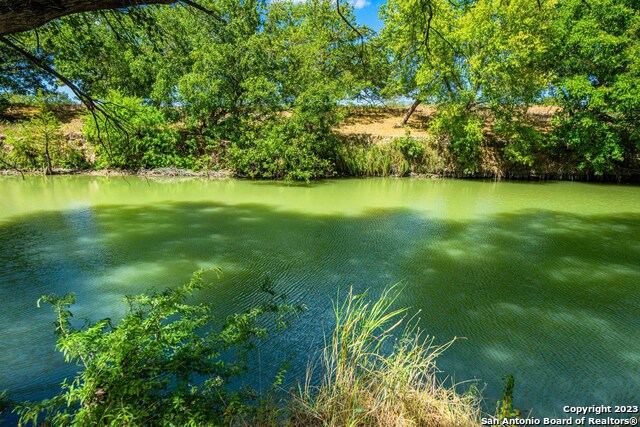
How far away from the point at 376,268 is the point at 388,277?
0.30m

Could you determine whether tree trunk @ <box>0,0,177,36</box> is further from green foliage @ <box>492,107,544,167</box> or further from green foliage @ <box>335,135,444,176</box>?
green foliage @ <box>492,107,544,167</box>

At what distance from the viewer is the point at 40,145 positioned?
12141 mm

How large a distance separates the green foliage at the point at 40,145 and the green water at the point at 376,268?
3.82 m

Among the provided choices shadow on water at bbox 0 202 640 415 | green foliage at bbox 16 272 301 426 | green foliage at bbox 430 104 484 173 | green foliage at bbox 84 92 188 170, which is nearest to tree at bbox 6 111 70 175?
green foliage at bbox 84 92 188 170

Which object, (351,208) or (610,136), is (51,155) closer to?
(351,208)

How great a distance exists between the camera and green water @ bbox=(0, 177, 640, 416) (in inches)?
101

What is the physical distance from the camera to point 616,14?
1159 cm

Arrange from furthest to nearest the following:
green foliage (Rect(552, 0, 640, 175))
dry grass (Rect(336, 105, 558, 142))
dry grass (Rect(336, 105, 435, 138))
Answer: dry grass (Rect(336, 105, 435, 138)), dry grass (Rect(336, 105, 558, 142)), green foliage (Rect(552, 0, 640, 175))

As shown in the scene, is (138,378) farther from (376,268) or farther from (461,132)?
(461,132)

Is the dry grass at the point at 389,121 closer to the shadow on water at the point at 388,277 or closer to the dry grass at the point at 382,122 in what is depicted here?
the dry grass at the point at 382,122

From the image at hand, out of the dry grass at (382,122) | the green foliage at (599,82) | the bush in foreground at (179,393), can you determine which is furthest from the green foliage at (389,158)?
the bush in foreground at (179,393)

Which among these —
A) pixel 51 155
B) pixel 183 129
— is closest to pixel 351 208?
pixel 183 129

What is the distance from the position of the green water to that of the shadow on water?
16 millimetres

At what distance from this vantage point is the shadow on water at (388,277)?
2537 mm
